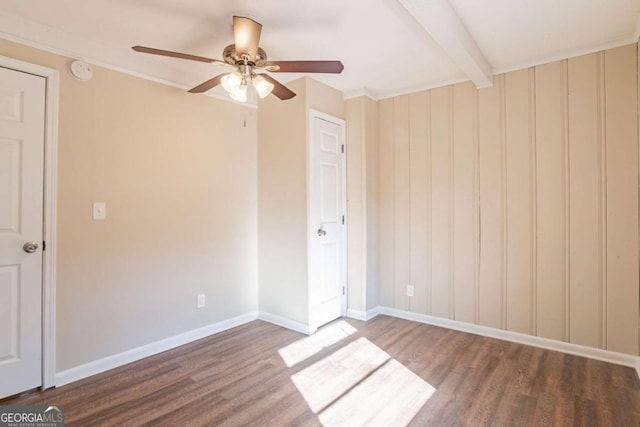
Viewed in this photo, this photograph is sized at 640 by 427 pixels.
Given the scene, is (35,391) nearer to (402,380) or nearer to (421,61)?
(402,380)

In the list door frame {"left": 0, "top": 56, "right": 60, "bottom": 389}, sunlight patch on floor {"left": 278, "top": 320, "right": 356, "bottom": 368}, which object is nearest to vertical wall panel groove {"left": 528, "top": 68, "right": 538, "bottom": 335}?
sunlight patch on floor {"left": 278, "top": 320, "right": 356, "bottom": 368}

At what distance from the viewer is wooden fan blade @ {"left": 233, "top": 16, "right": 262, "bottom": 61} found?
5.93 ft

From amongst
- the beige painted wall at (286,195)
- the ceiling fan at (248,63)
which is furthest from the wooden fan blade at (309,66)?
the beige painted wall at (286,195)

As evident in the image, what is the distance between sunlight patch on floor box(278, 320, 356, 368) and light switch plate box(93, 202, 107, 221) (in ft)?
5.68

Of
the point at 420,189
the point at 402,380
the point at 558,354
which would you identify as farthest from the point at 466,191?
the point at 402,380

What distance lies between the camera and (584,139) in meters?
2.63

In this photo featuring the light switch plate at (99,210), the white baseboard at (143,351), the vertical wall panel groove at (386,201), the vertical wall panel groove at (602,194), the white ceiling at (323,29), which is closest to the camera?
the white ceiling at (323,29)

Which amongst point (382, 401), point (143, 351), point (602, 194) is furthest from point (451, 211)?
point (143, 351)

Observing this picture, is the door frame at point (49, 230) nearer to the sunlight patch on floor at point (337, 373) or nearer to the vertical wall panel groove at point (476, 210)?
the sunlight patch on floor at point (337, 373)

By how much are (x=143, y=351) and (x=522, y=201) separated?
11.2 feet

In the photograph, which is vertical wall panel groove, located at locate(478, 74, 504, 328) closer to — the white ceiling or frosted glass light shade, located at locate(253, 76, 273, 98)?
the white ceiling

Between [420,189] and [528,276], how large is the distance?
4.06ft

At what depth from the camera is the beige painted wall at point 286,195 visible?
3.19 meters

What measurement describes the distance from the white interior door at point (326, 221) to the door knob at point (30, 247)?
2023mm
